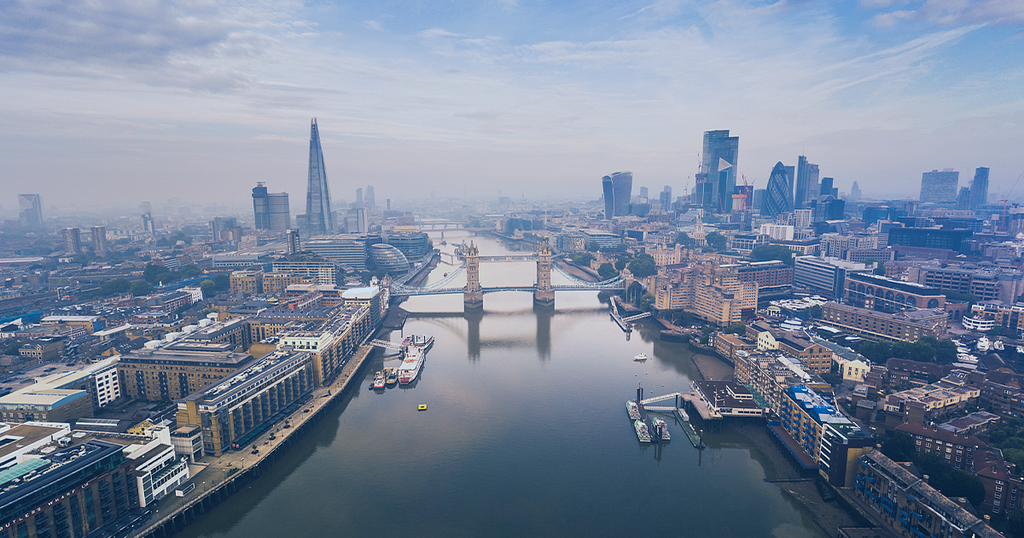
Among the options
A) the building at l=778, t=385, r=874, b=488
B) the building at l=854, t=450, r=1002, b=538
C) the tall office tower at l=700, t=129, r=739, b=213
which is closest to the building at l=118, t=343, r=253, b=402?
the building at l=778, t=385, r=874, b=488

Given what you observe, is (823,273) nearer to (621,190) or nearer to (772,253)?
(772,253)

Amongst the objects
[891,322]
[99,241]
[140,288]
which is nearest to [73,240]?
[99,241]

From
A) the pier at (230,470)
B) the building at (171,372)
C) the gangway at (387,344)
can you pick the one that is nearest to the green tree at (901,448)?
the pier at (230,470)

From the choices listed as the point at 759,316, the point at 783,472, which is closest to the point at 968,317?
the point at 759,316

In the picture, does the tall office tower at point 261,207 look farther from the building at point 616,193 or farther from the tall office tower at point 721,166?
the tall office tower at point 721,166

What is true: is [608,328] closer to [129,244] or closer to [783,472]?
[783,472]

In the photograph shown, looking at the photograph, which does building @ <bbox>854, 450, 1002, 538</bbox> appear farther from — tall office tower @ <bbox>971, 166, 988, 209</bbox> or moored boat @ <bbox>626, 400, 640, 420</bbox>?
tall office tower @ <bbox>971, 166, 988, 209</bbox>
